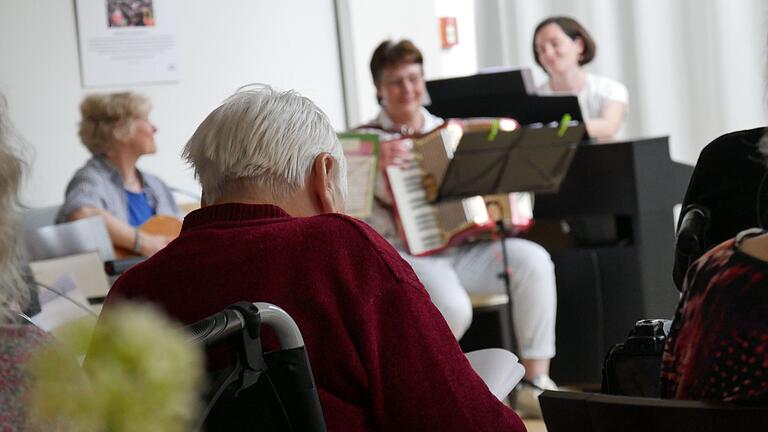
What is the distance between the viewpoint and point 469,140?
377cm

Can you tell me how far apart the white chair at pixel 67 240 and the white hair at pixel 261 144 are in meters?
2.30

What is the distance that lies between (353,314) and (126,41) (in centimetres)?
454

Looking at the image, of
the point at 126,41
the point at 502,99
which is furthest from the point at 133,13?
the point at 502,99

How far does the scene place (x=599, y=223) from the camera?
4.36 metres

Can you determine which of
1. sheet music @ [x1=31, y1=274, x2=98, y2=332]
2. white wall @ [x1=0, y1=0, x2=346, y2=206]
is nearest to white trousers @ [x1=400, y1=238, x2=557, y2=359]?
sheet music @ [x1=31, y1=274, x2=98, y2=332]

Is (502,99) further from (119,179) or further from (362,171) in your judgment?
(119,179)

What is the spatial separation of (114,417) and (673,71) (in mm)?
5847

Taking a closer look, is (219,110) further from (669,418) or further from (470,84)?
(470,84)

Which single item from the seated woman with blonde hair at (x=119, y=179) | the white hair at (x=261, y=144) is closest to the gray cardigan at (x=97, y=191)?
the seated woman with blonde hair at (x=119, y=179)

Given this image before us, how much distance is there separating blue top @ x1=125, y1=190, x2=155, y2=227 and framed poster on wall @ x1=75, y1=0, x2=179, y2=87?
4.00 ft

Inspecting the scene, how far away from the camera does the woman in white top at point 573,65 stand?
5.23 meters

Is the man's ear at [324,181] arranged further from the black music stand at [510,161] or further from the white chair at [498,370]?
the black music stand at [510,161]

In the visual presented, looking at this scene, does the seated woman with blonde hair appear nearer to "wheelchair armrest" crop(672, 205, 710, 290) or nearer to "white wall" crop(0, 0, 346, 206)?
"white wall" crop(0, 0, 346, 206)

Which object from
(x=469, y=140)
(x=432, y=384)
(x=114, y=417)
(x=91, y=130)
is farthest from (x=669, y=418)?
(x=91, y=130)
